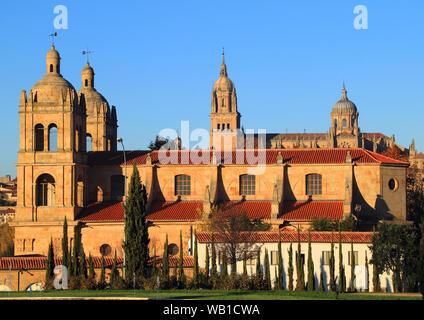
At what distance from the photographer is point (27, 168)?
Answer: 68.6 meters

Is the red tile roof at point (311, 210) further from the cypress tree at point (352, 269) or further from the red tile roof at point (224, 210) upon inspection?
the cypress tree at point (352, 269)

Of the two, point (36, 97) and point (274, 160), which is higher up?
point (36, 97)

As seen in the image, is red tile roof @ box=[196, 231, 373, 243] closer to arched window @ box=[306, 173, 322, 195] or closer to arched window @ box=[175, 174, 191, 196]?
arched window @ box=[306, 173, 322, 195]

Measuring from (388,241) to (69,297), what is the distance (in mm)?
26734

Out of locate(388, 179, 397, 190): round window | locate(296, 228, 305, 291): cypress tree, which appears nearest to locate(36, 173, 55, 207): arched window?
locate(296, 228, 305, 291): cypress tree

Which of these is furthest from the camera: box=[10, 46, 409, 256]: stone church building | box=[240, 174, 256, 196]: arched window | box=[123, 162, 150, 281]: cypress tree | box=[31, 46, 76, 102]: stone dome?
box=[240, 174, 256, 196]: arched window

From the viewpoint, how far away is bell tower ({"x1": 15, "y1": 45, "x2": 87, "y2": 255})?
6769 cm

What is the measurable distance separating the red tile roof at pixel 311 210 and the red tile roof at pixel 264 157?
373 cm

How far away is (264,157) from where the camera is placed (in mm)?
71750

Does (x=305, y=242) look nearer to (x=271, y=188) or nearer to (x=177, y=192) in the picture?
(x=271, y=188)

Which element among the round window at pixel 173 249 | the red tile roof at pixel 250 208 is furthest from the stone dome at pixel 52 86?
the red tile roof at pixel 250 208

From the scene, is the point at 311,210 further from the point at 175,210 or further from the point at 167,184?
the point at 167,184

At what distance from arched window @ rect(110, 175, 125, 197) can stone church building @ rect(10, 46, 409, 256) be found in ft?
0.30

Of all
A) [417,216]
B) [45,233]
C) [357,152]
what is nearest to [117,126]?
[45,233]
